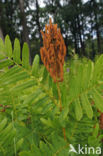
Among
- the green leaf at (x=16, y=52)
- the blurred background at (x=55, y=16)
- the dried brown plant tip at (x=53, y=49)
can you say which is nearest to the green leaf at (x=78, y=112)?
the dried brown plant tip at (x=53, y=49)

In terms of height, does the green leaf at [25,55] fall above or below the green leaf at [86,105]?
above

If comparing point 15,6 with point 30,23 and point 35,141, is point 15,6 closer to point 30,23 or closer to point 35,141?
point 30,23

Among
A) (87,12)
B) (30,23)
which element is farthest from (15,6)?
(87,12)

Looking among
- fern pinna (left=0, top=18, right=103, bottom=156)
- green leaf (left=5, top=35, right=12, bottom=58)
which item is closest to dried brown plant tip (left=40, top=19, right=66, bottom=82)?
fern pinna (left=0, top=18, right=103, bottom=156)

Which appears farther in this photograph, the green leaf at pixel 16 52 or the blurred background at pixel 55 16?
the blurred background at pixel 55 16

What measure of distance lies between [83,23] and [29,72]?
16356mm

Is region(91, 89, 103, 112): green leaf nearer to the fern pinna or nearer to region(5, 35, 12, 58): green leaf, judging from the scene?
the fern pinna

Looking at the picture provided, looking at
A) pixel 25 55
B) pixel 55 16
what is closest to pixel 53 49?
pixel 25 55

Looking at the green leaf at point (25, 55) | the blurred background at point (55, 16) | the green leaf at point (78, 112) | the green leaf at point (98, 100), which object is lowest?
the green leaf at point (78, 112)

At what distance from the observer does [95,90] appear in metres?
0.40

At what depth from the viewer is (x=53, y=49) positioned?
388mm

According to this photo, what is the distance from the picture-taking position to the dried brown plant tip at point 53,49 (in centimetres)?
39

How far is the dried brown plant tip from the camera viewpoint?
393 mm

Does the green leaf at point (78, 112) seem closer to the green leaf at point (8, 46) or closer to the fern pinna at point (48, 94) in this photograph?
the fern pinna at point (48, 94)
